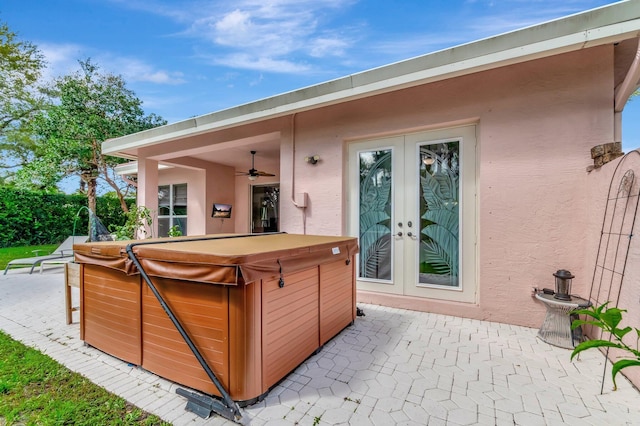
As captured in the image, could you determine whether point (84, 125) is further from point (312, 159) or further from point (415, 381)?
point (415, 381)

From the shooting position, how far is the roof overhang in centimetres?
249

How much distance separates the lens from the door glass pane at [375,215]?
4.38m

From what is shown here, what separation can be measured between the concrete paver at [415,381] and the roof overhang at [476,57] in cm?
301

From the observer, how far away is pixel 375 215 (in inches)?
178

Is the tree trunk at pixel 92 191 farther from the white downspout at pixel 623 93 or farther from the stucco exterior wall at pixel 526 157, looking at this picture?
the white downspout at pixel 623 93

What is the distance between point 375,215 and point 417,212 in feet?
2.21

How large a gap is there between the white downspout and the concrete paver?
8.04ft

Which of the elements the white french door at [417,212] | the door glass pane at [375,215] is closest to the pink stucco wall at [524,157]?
the white french door at [417,212]

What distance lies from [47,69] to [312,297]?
19642 millimetres

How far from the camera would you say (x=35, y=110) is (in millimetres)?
14328

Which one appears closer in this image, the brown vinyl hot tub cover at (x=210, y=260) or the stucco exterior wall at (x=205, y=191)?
the brown vinyl hot tub cover at (x=210, y=260)

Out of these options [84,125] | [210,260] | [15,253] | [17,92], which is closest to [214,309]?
[210,260]

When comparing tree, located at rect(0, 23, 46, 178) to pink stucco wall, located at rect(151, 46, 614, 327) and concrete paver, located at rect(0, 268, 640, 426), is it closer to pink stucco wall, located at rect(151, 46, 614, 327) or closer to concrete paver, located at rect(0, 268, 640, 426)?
concrete paver, located at rect(0, 268, 640, 426)

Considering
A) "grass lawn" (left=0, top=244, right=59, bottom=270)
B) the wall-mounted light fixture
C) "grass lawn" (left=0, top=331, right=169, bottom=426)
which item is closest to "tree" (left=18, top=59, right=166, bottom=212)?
"grass lawn" (left=0, top=244, right=59, bottom=270)
